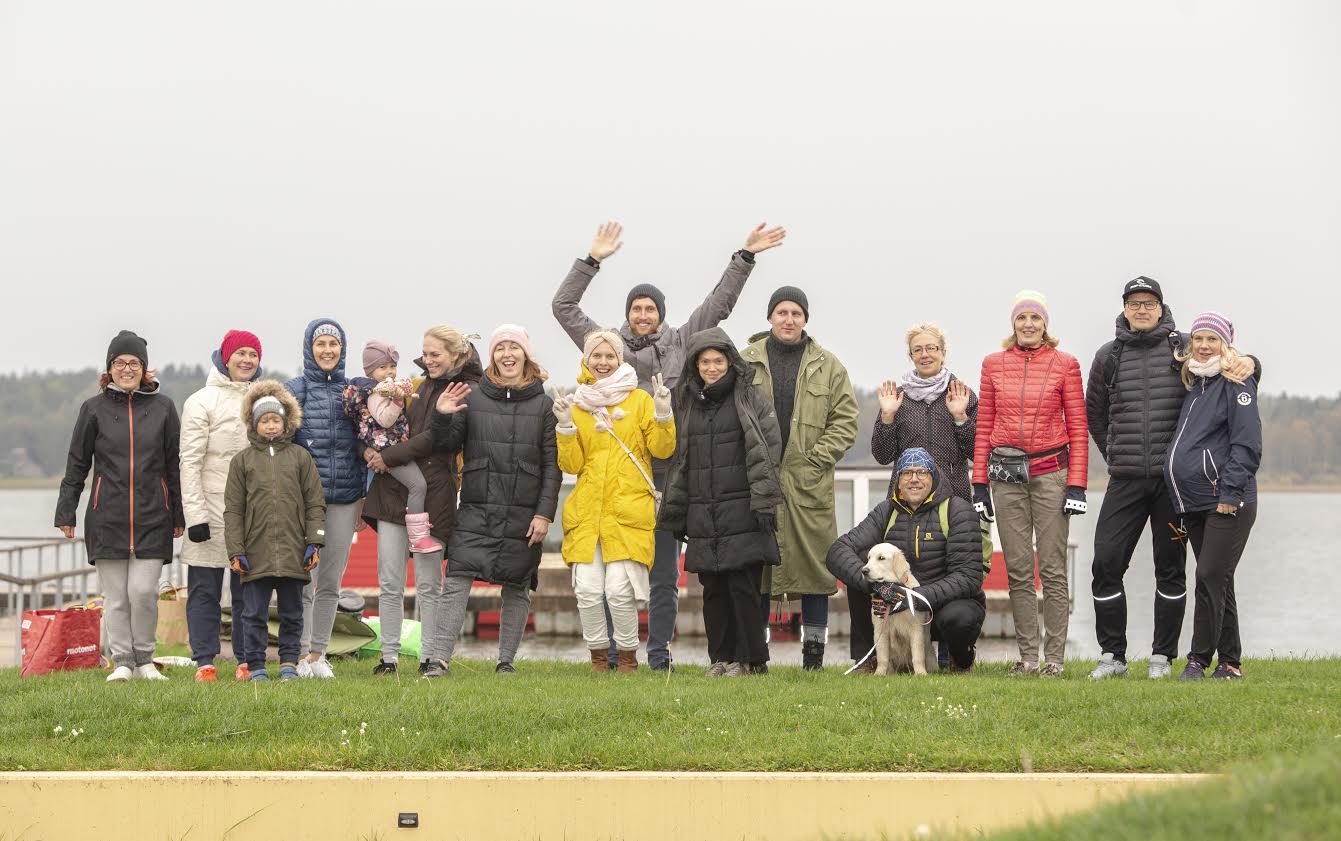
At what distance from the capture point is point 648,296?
367 inches

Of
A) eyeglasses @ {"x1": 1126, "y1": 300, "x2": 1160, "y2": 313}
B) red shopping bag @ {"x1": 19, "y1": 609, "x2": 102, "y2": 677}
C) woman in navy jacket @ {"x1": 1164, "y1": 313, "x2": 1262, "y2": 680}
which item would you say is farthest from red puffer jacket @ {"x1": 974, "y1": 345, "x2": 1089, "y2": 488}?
red shopping bag @ {"x1": 19, "y1": 609, "x2": 102, "y2": 677}

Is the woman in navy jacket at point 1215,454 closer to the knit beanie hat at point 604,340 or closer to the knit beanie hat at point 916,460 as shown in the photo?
the knit beanie hat at point 916,460

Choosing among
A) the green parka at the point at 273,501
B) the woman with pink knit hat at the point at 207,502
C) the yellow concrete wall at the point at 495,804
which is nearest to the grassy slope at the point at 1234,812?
the yellow concrete wall at the point at 495,804

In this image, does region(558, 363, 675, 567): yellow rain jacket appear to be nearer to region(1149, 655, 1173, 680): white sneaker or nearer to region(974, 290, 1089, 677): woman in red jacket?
region(974, 290, 1089, 677): woman in red jacket

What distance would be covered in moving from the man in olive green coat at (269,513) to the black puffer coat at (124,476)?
0.54 meters

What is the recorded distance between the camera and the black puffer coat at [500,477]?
8695 millimetres

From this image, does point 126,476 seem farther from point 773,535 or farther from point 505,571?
point 773,535

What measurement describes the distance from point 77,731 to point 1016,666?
216 inches

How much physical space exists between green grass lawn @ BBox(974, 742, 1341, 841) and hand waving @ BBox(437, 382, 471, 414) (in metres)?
5.00

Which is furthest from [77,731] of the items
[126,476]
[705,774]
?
[705,774]

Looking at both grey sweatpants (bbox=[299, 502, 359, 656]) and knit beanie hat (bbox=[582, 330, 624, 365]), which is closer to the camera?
knit beanie hat (bbox=[582, 330, 624, 365])

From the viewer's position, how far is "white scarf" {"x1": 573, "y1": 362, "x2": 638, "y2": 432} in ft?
28.9

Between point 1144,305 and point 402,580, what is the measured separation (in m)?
4.83

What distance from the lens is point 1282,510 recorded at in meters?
129
